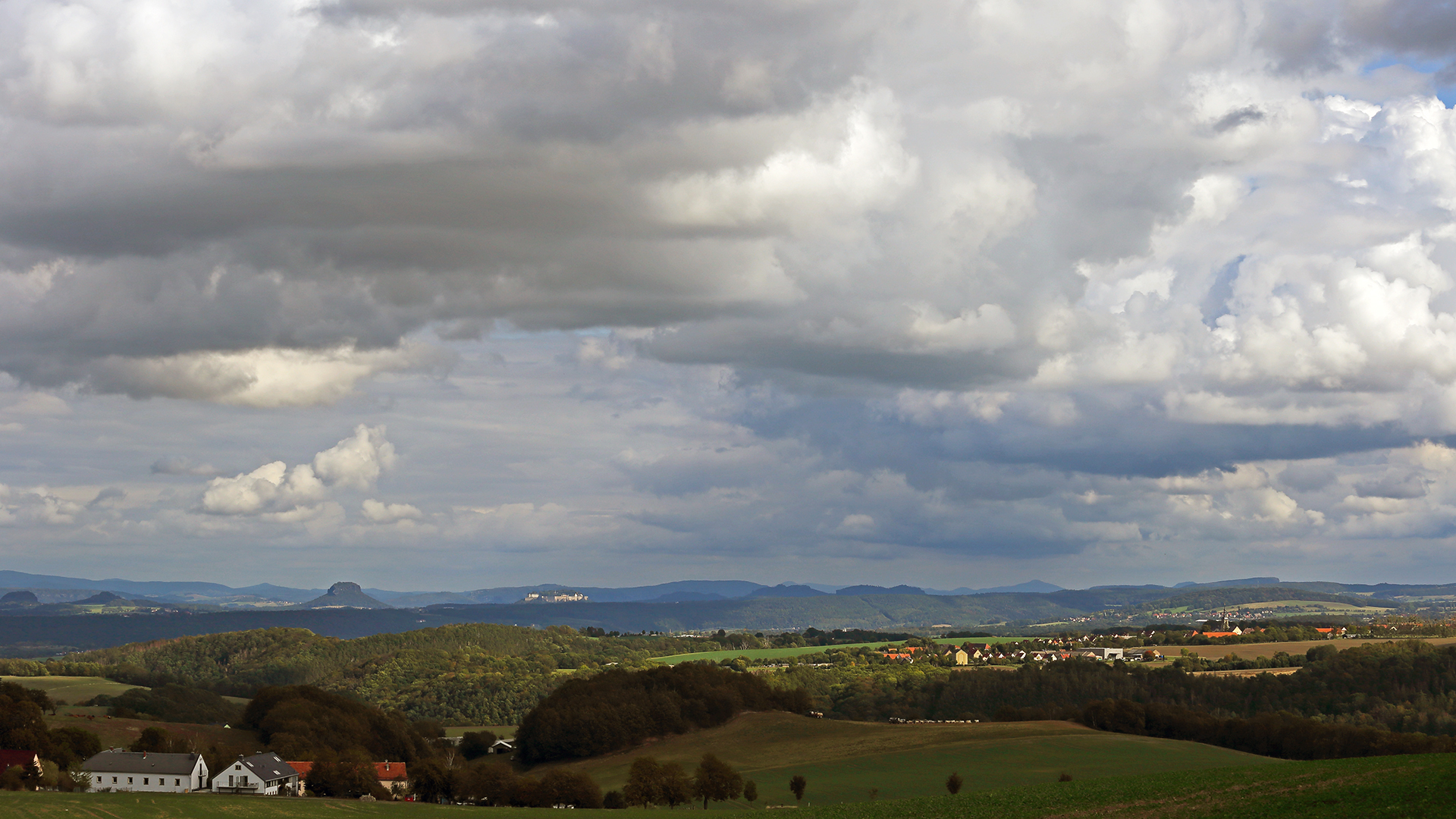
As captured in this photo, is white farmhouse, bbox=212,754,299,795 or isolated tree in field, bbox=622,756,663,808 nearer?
isolated tree in field, bbox=622,756,663,808

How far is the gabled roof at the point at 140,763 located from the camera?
379 ft

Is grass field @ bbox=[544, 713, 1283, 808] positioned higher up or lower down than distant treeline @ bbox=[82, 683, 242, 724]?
higher up

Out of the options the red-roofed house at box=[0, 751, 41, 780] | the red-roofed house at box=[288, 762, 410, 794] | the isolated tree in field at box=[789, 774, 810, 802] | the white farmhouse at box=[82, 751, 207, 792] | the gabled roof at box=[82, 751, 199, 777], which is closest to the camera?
the isolated tree in field at box=[789, 774, 810, 802]

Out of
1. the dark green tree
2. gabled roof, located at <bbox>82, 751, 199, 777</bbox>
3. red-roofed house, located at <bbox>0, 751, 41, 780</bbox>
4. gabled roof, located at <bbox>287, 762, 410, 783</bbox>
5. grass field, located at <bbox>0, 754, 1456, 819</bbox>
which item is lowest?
the dark green tree

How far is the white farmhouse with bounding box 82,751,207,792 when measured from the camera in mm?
114375

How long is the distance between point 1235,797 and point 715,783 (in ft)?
187

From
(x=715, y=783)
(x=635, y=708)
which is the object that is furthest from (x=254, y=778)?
(x=635, y=708)

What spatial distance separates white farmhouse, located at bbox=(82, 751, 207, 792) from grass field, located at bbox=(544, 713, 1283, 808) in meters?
40.7

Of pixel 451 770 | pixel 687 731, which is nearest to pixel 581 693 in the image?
pixel 687 731

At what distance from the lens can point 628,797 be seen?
99.4 meters

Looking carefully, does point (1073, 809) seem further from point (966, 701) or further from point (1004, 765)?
point (966, 701)

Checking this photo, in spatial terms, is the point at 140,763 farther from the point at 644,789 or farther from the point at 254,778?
the point at 644,789

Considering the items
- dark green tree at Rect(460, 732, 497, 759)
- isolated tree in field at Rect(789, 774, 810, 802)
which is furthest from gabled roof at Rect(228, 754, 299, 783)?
isolated tree in field at Rect(789, 774, 810, 802)

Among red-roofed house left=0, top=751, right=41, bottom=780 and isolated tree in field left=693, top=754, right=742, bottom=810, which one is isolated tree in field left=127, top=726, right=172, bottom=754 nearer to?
red-roofed house left=0, top=751, right=41, bottom=780
